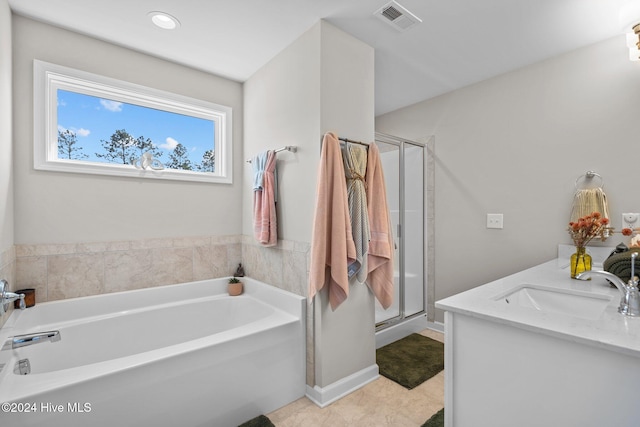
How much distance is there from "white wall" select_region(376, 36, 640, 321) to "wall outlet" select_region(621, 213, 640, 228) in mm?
37

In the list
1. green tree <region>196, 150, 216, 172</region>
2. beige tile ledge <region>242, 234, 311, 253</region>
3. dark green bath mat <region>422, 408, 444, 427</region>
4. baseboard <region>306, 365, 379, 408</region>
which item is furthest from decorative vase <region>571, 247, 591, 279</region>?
green tree <region>196, 150, 216, 172</region>

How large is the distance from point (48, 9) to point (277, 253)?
6.89 feet

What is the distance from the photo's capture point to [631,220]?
202 cm

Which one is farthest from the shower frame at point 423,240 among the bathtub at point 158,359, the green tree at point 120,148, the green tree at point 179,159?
the green tree at point 120,148

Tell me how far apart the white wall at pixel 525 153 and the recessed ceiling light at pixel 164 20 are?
7.73 feet

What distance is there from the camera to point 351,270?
2.03 metres

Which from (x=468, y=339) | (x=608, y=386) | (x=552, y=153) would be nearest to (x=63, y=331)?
(x=468, y=339)

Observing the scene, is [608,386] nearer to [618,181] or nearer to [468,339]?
[468,339]

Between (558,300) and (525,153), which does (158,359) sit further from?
(525,153)

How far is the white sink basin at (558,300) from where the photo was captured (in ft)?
4.56

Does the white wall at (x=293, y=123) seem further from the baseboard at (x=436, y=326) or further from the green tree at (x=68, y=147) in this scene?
the baseboard at (x=436, y=326)

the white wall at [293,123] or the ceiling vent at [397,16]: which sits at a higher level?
the ceiling vent at [397,16]

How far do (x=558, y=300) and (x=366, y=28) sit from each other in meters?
1.94

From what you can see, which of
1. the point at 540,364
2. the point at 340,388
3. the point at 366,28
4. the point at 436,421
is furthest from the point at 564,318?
the point at 366,28
